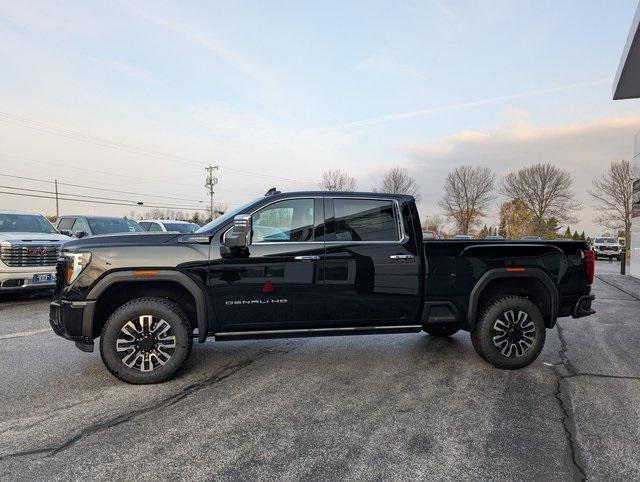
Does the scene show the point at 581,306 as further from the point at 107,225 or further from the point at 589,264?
the point at 107,225

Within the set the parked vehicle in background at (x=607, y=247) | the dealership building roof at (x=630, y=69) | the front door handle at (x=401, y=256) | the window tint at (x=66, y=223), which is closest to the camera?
the front door handle at (x=401, y=256)

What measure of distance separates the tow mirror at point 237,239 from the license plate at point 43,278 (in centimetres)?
633

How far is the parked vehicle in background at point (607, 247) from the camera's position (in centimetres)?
3541

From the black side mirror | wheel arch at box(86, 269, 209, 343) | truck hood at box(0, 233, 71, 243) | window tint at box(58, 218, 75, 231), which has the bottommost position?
wheel arch at box(86, 269, 209, 343)

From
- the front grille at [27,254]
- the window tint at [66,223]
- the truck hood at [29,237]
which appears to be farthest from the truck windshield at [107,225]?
the front grille at [27,254]

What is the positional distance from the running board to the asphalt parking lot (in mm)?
424

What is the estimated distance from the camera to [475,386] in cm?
438

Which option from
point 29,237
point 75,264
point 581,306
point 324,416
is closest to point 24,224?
point 29,237

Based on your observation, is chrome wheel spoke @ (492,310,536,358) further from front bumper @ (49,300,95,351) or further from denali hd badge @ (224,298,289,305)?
front bumper @ (49,300,95,351)

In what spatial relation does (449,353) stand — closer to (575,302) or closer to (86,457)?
(575,302)

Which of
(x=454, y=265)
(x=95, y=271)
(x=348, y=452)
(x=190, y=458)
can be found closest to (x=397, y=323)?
(x=454, y=265)

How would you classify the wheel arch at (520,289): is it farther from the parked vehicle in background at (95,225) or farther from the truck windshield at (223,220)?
the parked vehicle in background at (95,225)

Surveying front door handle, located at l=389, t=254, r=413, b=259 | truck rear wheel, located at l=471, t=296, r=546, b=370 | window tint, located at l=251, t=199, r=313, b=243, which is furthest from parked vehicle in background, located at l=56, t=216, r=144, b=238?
truck rear wheel, located at l=471, t=296, r=546, b=370

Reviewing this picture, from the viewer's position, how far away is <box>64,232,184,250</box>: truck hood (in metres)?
4.38
